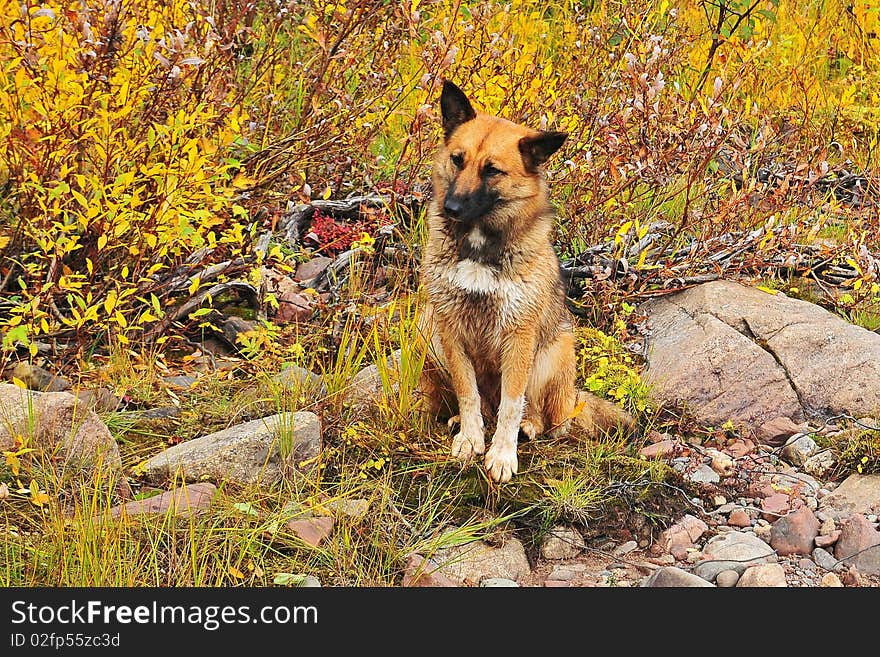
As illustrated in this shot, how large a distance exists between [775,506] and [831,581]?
556 millimetres

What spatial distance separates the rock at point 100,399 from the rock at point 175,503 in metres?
0.81

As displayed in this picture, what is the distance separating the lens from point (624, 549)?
3.96 meters

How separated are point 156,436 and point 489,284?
1653 mm

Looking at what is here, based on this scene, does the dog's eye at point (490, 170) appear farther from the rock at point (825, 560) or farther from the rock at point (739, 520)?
the rock at point (825, 560)

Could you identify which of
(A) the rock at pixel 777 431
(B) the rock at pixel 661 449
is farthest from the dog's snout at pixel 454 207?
(A) the rock at pixel 777 431

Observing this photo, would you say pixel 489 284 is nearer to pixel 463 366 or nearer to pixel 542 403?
pixel 463 366

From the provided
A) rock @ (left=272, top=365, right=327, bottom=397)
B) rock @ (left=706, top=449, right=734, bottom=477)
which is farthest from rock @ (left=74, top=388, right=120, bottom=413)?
rock @ (left=706, top=449, right=734, bottom=477)

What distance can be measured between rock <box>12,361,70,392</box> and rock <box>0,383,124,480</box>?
0.43 m

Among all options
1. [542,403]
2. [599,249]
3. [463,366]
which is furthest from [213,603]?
[599,249]

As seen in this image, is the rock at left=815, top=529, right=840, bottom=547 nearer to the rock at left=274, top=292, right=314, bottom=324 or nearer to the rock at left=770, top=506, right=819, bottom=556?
the rock at left=770, top=506, right=819, bottom=556

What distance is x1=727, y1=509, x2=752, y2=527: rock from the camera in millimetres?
4094

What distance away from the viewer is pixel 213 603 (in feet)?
10.3

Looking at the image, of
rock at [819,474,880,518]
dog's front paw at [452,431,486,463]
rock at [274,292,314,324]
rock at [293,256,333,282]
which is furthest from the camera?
rock at [293,256,333,282]

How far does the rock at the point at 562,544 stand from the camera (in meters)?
3.92
